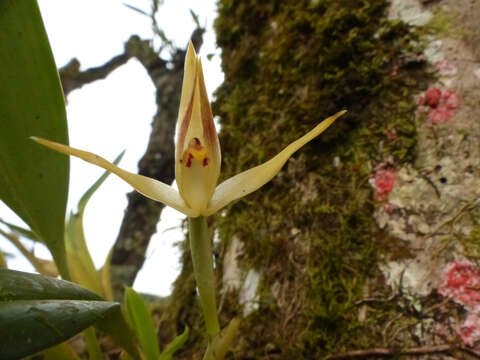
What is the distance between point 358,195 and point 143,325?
493 millimetres

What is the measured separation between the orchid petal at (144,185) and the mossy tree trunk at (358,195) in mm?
339

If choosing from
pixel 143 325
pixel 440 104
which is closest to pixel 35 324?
pixel 143 325

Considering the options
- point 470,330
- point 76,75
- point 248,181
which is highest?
point 76,75

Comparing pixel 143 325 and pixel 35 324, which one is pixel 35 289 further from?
pixel 143 325

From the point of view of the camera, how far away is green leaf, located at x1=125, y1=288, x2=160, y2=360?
767mm

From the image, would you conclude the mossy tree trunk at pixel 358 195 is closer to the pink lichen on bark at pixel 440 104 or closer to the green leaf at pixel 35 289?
the pink lichen on bark at pixel 440 104

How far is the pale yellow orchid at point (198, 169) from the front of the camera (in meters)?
0.63

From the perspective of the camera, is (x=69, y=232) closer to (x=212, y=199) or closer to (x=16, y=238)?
(x=16, y=238)

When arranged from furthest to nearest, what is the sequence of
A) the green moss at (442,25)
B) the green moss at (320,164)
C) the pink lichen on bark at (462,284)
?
1. the green moss at (442,25)
2. the green moss at (320,164)
3. the pink lichen on bark at (462,284)

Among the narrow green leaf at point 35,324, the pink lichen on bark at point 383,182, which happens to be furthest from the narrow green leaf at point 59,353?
the pink lichen on bark at point 383,182

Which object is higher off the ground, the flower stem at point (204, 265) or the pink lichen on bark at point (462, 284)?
the flower stem at point (204, 265)

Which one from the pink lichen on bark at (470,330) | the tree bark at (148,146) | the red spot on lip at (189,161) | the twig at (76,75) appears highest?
the twig at (76,75)

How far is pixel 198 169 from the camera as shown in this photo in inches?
25.6

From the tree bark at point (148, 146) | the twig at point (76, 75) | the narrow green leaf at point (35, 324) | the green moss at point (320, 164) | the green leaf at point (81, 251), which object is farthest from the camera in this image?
the twig at point (76, 75)
